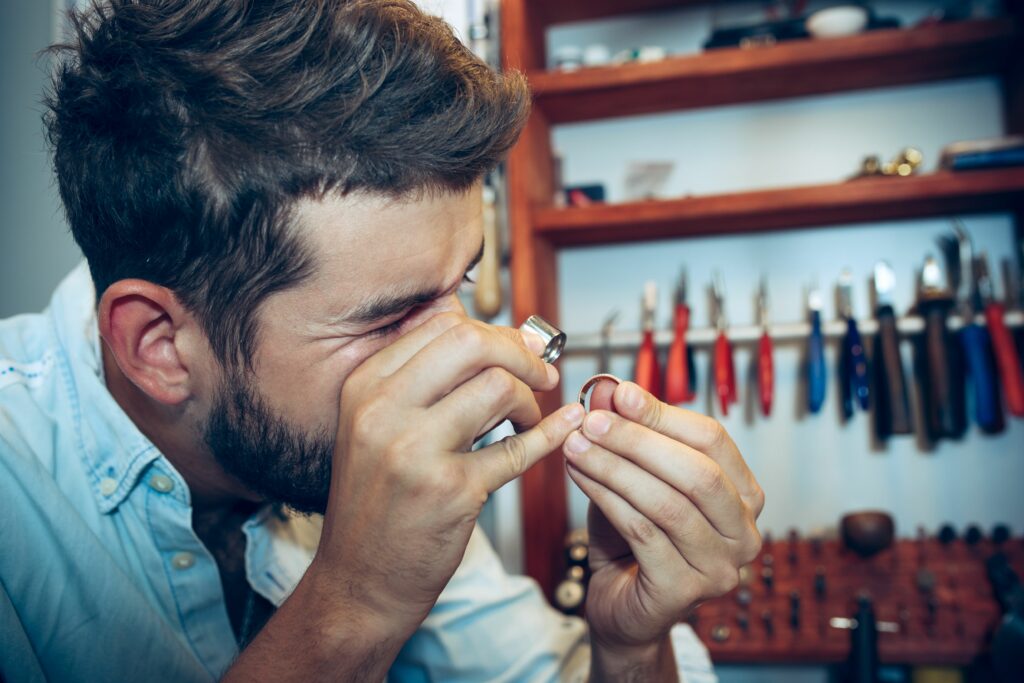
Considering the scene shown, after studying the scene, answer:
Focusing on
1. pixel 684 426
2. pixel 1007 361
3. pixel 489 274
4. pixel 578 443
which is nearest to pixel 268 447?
pixel 578 443

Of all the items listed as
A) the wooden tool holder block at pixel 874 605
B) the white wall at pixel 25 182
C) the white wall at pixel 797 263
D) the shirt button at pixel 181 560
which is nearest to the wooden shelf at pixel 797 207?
the white wall at pixel 797 263

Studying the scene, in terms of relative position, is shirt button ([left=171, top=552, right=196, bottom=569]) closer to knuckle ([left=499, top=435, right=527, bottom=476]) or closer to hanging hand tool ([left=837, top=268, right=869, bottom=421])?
knuckle ([left=499, top=435, right=527, bottom=476])

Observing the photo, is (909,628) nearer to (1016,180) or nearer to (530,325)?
(1016,180)

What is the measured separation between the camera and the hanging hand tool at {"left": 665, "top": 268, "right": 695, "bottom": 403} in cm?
188

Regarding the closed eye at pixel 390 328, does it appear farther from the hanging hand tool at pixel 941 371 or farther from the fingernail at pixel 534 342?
the hanging hand tool at pixel 941 371

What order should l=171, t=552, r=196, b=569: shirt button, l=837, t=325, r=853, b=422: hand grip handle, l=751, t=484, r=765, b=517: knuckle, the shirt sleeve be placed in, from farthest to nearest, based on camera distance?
l=837, t=325, r=853, b=422: hand grip handle < the shirt sleeve < l=171, t=552, r=196, b=569: shirt button < l=751, t=484, r=765, b=517: knuckle

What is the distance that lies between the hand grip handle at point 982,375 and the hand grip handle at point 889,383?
0.15 meters

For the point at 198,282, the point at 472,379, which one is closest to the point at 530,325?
the point at 472,379

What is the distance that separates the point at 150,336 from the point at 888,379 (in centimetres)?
170

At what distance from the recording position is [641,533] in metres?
0.81

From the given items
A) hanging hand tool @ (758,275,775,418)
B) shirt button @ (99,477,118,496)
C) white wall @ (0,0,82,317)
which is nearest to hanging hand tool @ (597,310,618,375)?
hanging hand tool @ (758,275,775,418)

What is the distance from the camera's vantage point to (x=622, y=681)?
98cm

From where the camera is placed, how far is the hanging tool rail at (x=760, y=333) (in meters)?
1.83

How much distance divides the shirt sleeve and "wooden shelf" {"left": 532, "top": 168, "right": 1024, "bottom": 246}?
102 centimetres
